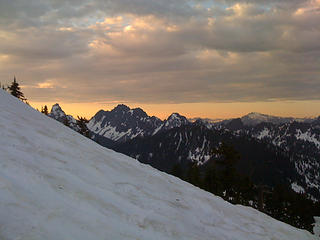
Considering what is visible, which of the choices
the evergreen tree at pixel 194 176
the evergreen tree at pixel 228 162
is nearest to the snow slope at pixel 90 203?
the evergreen tree at pixel 228 162

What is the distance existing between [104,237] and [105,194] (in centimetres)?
249

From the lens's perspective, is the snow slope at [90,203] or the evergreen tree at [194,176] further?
the evergreen tree at [194,176]

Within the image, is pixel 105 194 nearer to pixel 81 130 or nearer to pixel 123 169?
pixel 123 169

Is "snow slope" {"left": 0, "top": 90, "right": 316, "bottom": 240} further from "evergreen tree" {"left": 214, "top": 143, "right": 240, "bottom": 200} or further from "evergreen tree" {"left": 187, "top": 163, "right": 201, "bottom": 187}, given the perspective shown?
"evergreen tree" {"left": 187, "top": 163, "right": 201, "bottom": 187}

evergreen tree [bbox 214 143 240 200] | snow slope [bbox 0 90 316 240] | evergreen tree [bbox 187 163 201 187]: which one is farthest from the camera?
evergreen tree [bbox 187 163 201 187]

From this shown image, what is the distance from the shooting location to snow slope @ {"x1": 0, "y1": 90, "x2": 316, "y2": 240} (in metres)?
5.33

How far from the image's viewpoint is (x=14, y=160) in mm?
7602

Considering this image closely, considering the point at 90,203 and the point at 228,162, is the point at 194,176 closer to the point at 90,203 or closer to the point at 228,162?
the point at 228,162

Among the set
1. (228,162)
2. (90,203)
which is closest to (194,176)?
(228,162)

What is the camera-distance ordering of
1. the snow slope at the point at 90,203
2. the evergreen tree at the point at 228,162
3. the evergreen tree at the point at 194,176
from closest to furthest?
the snow slope at the point at 90,203 < the evergreen tree at the point at 228,162 < the evergreen tree at the point at 194,176

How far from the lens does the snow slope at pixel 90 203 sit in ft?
17.5

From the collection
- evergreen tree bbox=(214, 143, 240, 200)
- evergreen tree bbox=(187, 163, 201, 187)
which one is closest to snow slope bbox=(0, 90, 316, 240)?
evergreen tree bbox=(214, 143, 240, 200)

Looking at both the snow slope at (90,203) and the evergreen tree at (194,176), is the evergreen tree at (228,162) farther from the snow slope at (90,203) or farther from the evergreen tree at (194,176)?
the snow slope at (90,203)

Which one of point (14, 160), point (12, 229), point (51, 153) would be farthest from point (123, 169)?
point (12, 229)
